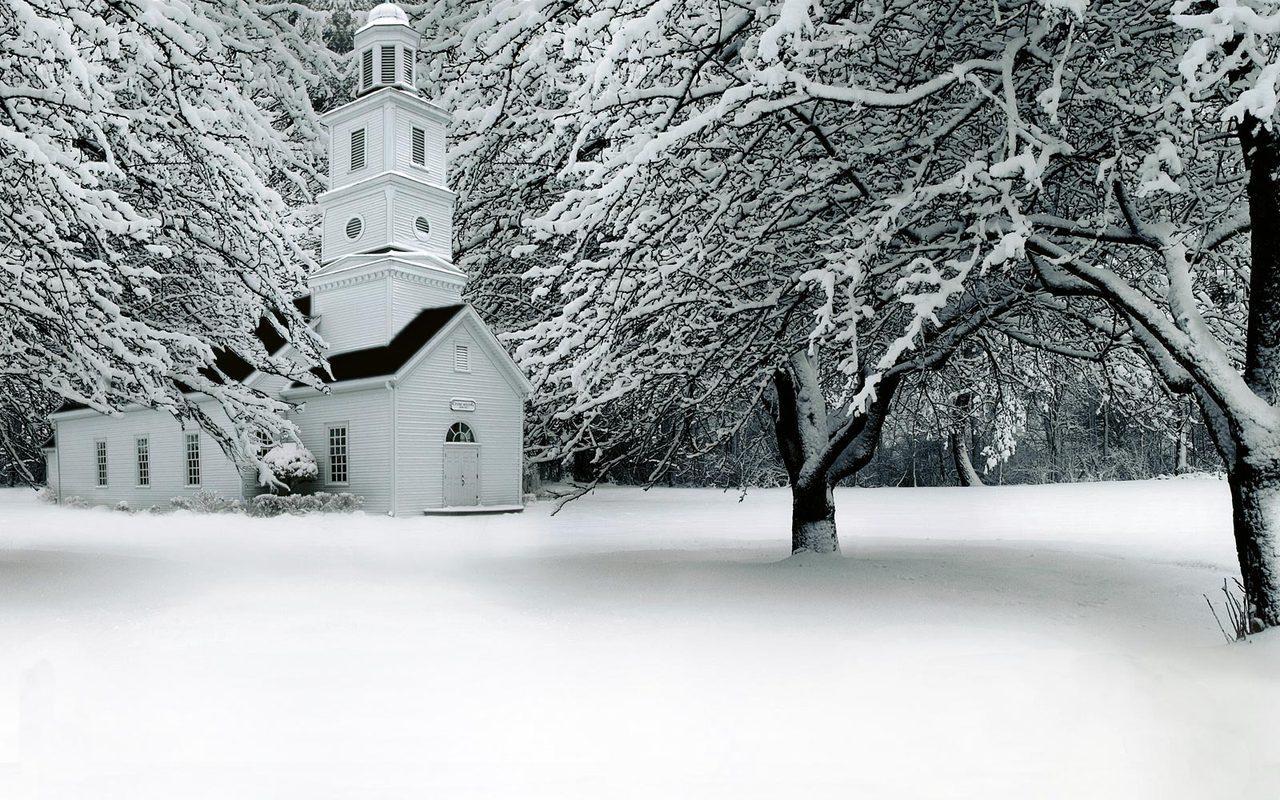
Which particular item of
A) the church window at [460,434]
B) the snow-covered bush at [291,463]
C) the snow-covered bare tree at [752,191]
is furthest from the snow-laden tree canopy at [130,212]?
the church window at [460,434]

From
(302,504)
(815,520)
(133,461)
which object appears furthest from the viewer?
(133,461)

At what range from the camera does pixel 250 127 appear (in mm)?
10672

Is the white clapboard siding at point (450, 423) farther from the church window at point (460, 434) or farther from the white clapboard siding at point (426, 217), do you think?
the white clapboard siding at point (426, 217)

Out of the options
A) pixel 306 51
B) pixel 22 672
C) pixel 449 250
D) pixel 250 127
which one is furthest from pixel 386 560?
pixel 306 51

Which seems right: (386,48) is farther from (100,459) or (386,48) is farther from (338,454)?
(100,459)

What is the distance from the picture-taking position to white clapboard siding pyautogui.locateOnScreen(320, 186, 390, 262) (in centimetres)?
2402

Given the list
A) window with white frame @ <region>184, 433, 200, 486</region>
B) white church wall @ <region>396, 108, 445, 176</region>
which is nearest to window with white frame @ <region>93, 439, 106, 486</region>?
window with white frame @ <region>184, 433, 200, 486</region>

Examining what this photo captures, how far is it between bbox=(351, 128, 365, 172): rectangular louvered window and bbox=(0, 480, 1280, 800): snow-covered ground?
537 inches

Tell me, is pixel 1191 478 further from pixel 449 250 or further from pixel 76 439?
pixel 76 439

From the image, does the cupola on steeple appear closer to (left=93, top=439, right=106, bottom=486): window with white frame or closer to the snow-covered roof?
the snow-covered roof

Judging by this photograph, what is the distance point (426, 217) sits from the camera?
24516 millimetres

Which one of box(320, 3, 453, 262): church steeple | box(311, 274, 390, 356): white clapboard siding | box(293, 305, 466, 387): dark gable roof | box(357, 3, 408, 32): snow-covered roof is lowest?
box(293, 305, 466, 387): dark gable roof

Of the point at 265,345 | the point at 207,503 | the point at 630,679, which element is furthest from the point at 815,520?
the point at 265,345

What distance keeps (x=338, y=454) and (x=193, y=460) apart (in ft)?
19.0
